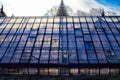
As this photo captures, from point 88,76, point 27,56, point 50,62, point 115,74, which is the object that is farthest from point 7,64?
point 115,74

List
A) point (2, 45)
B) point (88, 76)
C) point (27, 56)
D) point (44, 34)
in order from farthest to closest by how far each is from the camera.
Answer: point (44, 34) < point (2, 45) < point (27, 56) < point (88, 76)

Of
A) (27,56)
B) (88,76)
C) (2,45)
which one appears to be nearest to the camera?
(88,76)

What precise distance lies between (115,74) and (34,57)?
385 inches

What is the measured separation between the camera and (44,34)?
3716 centimetres

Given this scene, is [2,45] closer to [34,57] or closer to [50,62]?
[34,57]

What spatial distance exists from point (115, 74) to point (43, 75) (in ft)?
27.2

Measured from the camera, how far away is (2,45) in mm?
34719

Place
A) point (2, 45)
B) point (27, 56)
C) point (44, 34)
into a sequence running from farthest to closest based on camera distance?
point (44, 34)
point (2, 45)
point (27, 56)

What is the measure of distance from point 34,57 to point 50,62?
2.30 meters

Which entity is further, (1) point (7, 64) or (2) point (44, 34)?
(2) point (44, 34)

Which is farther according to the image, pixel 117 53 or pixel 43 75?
pixel 117 53

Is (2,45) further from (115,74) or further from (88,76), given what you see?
(115,74)

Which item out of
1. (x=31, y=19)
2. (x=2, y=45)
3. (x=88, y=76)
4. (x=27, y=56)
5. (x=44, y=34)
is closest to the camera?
(x=88, y=76)

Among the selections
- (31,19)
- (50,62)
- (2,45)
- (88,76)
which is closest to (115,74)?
(88,76)
